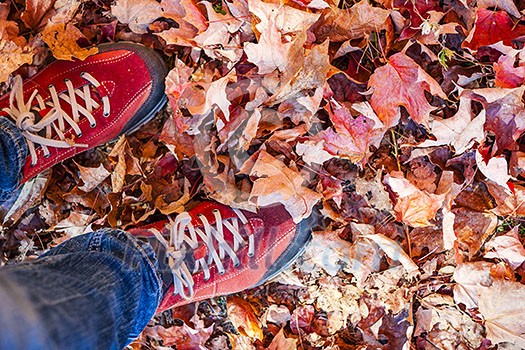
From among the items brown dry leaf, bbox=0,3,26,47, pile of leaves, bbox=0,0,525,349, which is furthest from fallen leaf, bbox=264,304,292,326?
brown dry leaf, bbox=0,3,26,47

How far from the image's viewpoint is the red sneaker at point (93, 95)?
1253mm

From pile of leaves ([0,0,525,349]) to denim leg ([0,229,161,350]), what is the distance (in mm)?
278

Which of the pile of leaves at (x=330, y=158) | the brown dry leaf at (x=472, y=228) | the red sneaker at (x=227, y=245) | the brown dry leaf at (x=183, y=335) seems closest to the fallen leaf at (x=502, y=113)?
the pile of leaves at (x=330, y=158)

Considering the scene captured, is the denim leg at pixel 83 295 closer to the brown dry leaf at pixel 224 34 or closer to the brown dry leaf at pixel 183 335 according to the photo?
the brown dry leaf at pixel 183 335

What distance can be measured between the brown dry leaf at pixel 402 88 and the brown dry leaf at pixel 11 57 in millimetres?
851

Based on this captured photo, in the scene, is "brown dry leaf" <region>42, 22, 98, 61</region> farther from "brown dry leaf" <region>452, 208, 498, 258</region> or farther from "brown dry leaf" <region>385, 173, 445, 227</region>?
"brown dry leaf" <region>452, 208, 498, 258</region>

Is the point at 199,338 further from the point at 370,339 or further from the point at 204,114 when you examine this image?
the point at 204,114

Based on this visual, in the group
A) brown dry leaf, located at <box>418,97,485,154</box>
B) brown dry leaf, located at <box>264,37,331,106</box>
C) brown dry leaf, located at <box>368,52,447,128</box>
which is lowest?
brown dry leaf, located at <box>418,97,485,154</box>

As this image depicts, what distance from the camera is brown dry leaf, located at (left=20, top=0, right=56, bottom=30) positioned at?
124 centimetres

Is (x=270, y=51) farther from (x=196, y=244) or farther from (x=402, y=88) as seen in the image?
(x=196, y=244)

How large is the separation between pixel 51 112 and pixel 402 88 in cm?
84

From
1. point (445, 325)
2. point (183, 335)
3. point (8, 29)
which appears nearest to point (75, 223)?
point (183, 335)

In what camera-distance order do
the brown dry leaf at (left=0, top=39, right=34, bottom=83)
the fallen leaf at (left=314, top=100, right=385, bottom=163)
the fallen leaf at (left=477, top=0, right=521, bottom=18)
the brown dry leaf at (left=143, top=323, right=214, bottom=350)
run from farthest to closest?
the brown dry leaf at (left=143, top=323, right=214, bottom=350) < the brown dry leaf at (left=0, top=39, right=34, bottom=83) < the fallen leaf at (left=314, top=100, right=385, bottom=163) < the fallen leaf at (left=477, top=0, right=521, bottom=18)

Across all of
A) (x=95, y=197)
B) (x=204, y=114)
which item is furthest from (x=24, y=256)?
(x=204, y=114)
